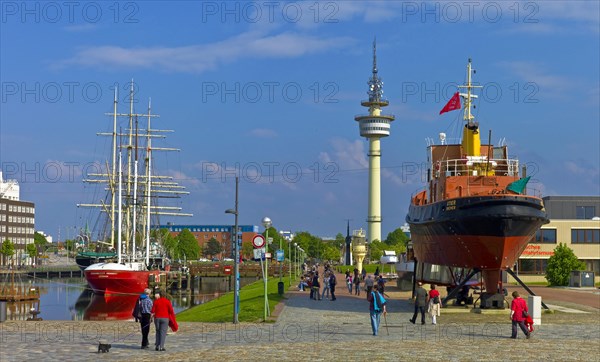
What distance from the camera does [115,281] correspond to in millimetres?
74625

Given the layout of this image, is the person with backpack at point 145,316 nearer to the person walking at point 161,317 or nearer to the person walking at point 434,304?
the person walking at point 161,317

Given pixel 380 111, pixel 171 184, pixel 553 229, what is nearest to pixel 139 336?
pixel 553 229

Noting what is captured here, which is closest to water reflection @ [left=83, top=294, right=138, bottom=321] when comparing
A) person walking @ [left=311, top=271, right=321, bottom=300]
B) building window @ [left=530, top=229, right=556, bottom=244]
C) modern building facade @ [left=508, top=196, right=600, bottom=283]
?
person walking @ [left=311, top=271, right=321, bottom=300]

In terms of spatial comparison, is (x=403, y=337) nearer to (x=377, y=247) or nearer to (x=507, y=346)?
(x=507, y=346)

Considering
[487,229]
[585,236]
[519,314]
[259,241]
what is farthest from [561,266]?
[519,314]

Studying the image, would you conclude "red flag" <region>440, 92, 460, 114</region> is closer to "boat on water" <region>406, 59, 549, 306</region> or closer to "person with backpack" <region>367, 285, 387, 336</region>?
"boat on water" <region>406, 59, 549, 306</region>

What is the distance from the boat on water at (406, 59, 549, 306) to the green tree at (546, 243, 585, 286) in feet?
88.1

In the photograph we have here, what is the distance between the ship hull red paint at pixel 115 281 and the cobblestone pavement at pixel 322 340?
42.6 meters

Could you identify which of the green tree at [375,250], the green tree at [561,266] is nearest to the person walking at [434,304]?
the green tree at [561,266]

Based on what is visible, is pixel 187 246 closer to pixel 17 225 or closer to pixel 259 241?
pixel 17 225

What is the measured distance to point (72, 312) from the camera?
6419 centimetres

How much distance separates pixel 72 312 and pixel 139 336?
133ft

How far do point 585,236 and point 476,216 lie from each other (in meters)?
47.1

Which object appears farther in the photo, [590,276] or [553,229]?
[553,229]
